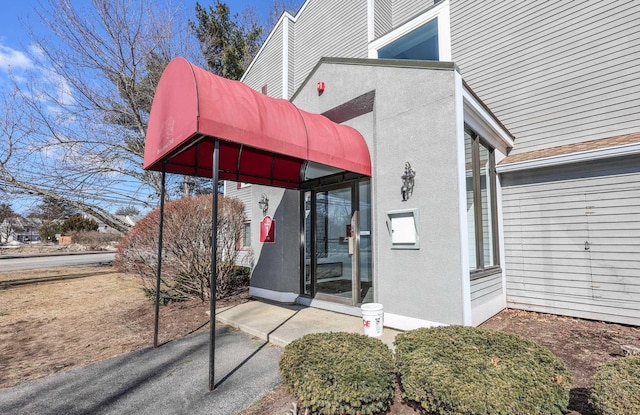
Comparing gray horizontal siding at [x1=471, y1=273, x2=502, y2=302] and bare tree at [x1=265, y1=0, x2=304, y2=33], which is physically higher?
bare tree at [x1=265, y1=0, x2=304, y2=33]

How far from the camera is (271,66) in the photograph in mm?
14141

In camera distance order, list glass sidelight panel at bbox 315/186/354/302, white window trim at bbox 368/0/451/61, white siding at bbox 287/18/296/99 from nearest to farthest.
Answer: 1. glass sidelight panel at bbox 315/186/354/302
2. white window trim at bbox 368/0/451/61
3. white siding at bbox 287/18/296/99

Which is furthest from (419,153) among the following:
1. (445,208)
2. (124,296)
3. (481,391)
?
(124,296)

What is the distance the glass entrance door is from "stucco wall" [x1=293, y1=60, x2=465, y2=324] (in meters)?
0.51

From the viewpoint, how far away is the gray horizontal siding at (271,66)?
13.6 m

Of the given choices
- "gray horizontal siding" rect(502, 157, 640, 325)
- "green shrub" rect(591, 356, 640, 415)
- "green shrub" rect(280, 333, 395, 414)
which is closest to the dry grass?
"green shrub" rect(280, 333, 395, 414)

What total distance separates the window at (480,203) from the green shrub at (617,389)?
2547mm

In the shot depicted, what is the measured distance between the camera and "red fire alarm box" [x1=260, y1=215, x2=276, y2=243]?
24.0 feet

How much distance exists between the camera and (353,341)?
3127mm

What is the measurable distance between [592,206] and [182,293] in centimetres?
863

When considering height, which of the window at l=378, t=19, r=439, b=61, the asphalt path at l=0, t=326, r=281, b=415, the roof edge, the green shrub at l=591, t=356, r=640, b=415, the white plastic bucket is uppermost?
the window at l=378, t=19, r=439, b=61

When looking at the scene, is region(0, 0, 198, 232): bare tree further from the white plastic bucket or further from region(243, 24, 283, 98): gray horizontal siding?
the white plastic bucket

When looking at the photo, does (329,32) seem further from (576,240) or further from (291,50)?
(576,240)

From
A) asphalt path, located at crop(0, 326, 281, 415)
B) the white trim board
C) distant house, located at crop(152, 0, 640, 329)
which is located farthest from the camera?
the white trim board
